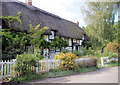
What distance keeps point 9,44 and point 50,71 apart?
4.21m

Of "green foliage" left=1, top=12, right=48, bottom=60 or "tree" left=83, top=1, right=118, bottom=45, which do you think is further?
"tree" left=83, top=1, right=118, bottom=45

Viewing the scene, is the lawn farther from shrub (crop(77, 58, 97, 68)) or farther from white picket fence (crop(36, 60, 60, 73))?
shrub (crop(77, 58, 97, 68))

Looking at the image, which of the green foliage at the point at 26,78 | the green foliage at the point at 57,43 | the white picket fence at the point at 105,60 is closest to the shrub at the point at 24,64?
the green foliage at the point at 26,78

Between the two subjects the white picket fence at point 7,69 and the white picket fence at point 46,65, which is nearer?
the white picket fence at point 7,69

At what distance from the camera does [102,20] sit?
1552 centimetres

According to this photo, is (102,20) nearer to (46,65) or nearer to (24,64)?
(46,65)

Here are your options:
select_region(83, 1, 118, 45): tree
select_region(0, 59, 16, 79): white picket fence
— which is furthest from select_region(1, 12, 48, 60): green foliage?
select_region(83, 1, 118, 45): tree

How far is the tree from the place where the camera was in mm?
15469

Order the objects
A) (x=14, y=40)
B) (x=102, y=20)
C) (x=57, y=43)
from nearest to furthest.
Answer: (x=14, y=40), (x=57, y=43), (x=102, y=20)

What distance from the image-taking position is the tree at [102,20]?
1547 centimetres

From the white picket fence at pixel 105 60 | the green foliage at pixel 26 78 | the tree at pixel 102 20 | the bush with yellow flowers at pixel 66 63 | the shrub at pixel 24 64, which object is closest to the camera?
the green foliage at pixel 26 78

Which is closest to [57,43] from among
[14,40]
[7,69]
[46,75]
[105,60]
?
[14,40]

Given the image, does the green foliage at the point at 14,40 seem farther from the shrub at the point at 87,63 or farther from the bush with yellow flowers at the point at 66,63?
the shrub at the point at 87,63

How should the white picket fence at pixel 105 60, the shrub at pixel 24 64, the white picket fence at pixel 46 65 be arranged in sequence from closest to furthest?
the shrub at pixel 24 64, the white picket fence at pixel 46 65, the white picket fence at pixel 105 60
